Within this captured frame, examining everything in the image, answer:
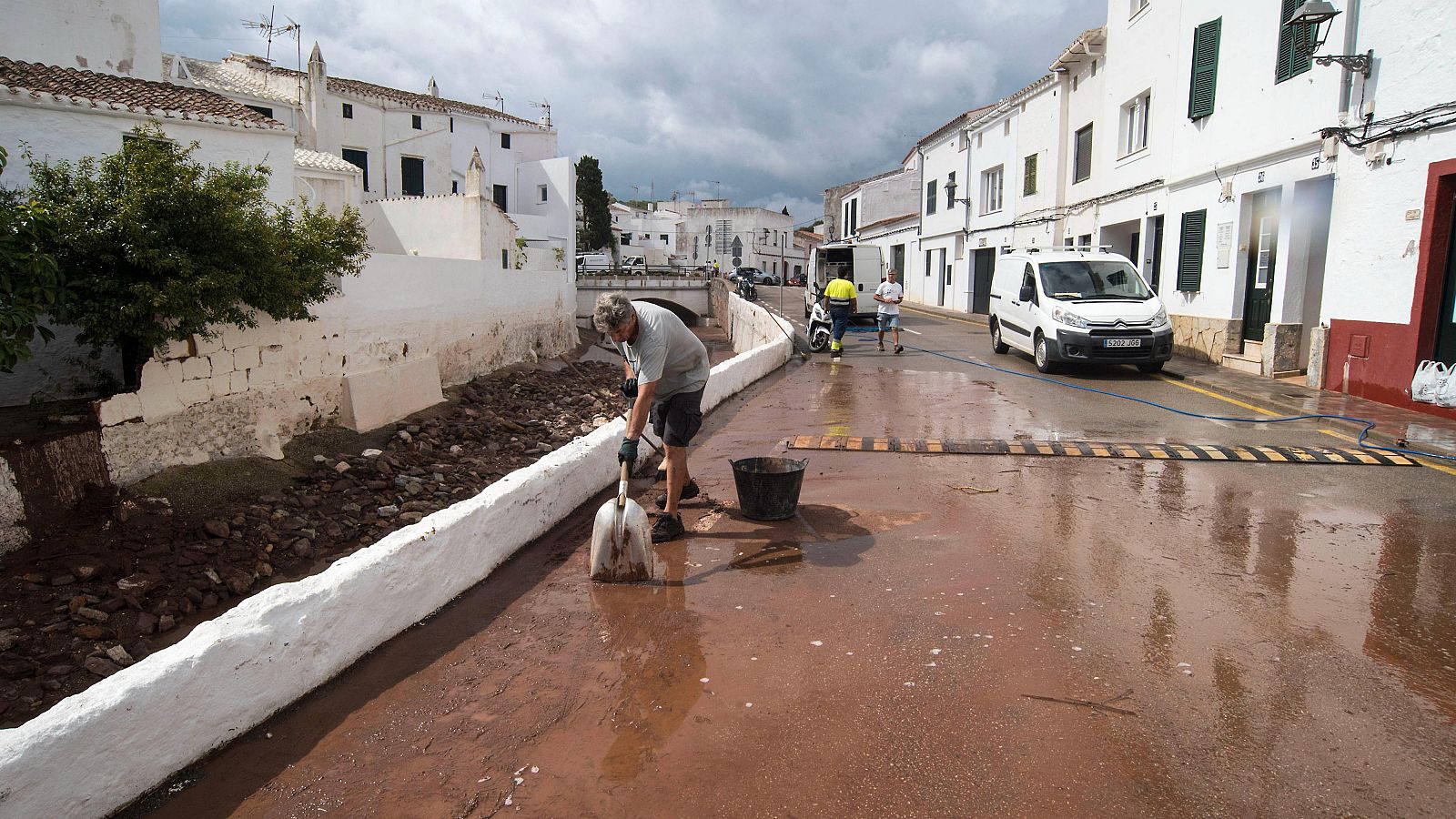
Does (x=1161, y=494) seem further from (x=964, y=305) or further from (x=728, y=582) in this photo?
(x=964, y=305)

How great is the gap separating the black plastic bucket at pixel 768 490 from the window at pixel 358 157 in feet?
109

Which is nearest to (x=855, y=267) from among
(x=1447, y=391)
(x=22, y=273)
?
(x=1447, y=391)

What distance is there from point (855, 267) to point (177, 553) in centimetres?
2060

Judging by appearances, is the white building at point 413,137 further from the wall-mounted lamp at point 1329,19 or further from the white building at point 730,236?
the white building at point 730,236

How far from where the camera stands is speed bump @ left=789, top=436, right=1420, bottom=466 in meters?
7.50

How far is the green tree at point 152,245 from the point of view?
8.12 meters

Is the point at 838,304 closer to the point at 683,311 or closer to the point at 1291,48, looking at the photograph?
the point at 1291,48

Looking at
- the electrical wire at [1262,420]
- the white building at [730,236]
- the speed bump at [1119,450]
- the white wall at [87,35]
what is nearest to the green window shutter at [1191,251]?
the electrical wire at [1262,420]

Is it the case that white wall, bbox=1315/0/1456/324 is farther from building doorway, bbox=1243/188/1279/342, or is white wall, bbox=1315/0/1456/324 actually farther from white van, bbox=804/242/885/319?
white van, bbox=804/242/885/319

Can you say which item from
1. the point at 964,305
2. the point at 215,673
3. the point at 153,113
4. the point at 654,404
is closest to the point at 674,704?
the point at 215,673

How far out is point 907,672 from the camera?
3695mm

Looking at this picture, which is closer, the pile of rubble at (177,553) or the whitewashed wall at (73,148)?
the pile of rubble at (177,553)

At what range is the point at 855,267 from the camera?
2550 centimetres

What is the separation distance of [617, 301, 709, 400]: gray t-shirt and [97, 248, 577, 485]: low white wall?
20.6ft
